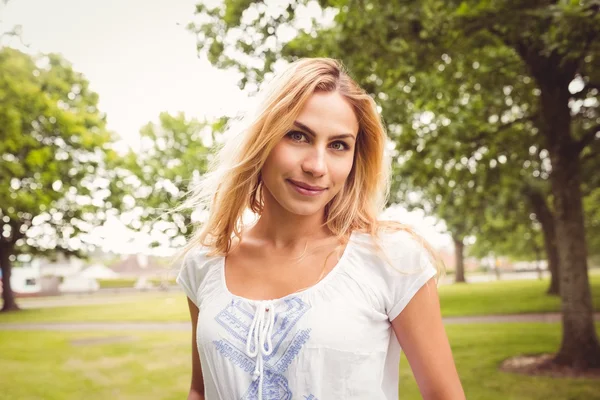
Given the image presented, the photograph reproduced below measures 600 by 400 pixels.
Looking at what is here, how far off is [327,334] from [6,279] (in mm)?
10051

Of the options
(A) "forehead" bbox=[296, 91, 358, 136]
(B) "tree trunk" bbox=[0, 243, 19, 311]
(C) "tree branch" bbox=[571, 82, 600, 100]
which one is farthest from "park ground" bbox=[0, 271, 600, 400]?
(A) "forehead" bbox=[296, 91, 358, 136]

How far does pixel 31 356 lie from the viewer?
7.34m

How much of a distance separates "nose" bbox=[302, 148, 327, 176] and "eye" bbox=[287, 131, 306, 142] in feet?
0.13

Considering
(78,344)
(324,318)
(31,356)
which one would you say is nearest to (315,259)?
(324,318)

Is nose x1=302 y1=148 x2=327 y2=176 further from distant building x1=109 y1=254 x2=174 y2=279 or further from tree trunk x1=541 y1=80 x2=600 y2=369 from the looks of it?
distant building x1=109 y1=254 x2=174 y2=279

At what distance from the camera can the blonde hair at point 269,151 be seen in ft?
3.75

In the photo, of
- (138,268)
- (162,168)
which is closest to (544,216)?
(162,168)

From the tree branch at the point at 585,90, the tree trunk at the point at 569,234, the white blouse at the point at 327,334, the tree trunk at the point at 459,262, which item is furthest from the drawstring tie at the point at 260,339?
the tree trunk at the point at 459,262

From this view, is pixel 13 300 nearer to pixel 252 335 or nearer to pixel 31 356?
pixel 31 356

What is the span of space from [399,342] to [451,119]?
491 cm

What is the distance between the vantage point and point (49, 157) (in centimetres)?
701

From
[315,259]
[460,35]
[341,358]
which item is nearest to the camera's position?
[341,358]

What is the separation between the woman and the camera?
1055mm

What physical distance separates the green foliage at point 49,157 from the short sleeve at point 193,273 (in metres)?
4.48
